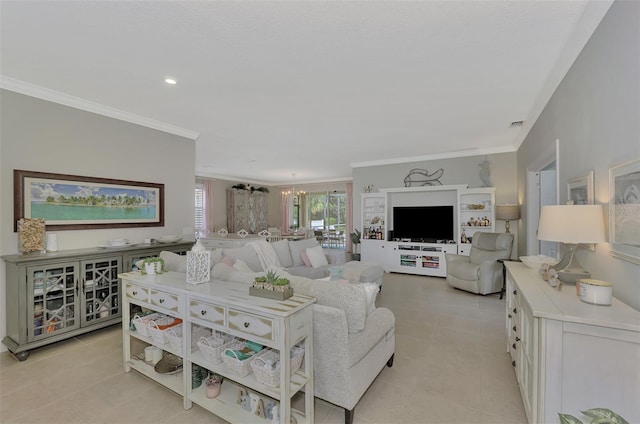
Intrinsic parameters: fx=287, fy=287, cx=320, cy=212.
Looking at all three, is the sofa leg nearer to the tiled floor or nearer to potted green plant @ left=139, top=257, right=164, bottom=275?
the tiled floor

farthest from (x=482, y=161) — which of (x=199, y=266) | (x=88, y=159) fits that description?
(x=88, y=159)

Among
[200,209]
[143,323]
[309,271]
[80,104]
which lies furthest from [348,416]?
[200,209]

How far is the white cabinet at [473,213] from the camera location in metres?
5.66

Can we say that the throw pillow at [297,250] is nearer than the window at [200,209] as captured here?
Yes

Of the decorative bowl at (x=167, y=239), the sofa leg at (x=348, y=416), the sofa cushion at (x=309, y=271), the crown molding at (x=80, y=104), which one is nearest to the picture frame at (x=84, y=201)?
the decorative bowl at (x=167, y=239)

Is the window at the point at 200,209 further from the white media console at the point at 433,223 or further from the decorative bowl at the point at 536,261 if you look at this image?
the decorative bowl at the point at 536,261

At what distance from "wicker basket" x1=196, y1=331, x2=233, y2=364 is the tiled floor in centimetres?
40

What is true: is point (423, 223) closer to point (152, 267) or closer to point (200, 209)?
point (152, 267)

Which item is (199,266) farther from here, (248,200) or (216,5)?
(248,200)

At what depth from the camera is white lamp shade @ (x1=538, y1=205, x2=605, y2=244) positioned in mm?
1696

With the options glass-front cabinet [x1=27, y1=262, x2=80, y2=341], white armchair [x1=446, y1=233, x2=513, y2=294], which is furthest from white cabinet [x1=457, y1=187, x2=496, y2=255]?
glass-front cabinet [x1=27, y1=262, x2=80, y2=341]

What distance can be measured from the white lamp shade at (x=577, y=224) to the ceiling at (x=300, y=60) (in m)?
1.20

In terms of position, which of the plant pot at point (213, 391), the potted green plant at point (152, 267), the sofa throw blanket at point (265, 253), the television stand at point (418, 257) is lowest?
the plant pot at point (213, 391)

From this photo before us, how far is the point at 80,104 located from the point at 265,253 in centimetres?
284
